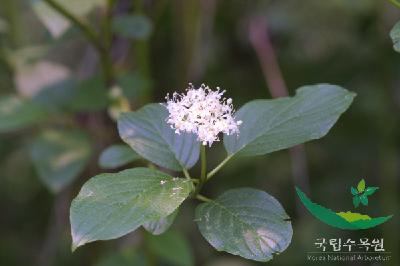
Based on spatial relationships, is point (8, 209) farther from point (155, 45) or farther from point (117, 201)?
point (117, 201)

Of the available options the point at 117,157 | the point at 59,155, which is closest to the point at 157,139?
the point at 117,157

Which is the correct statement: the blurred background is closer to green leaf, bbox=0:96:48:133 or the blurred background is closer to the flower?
green leaf, bbox=0:96:48:133

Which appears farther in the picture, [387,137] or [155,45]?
[155,45]

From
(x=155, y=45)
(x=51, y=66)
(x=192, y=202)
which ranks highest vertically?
(x=155, y=45)

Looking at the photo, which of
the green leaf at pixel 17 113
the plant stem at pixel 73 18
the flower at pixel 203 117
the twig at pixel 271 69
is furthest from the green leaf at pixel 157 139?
the twig at pixel 271 69

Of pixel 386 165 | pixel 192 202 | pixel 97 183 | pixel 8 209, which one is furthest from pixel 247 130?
pixel 8 209

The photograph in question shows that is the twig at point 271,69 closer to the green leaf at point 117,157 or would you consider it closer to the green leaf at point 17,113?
the green leaf at point 17,113
